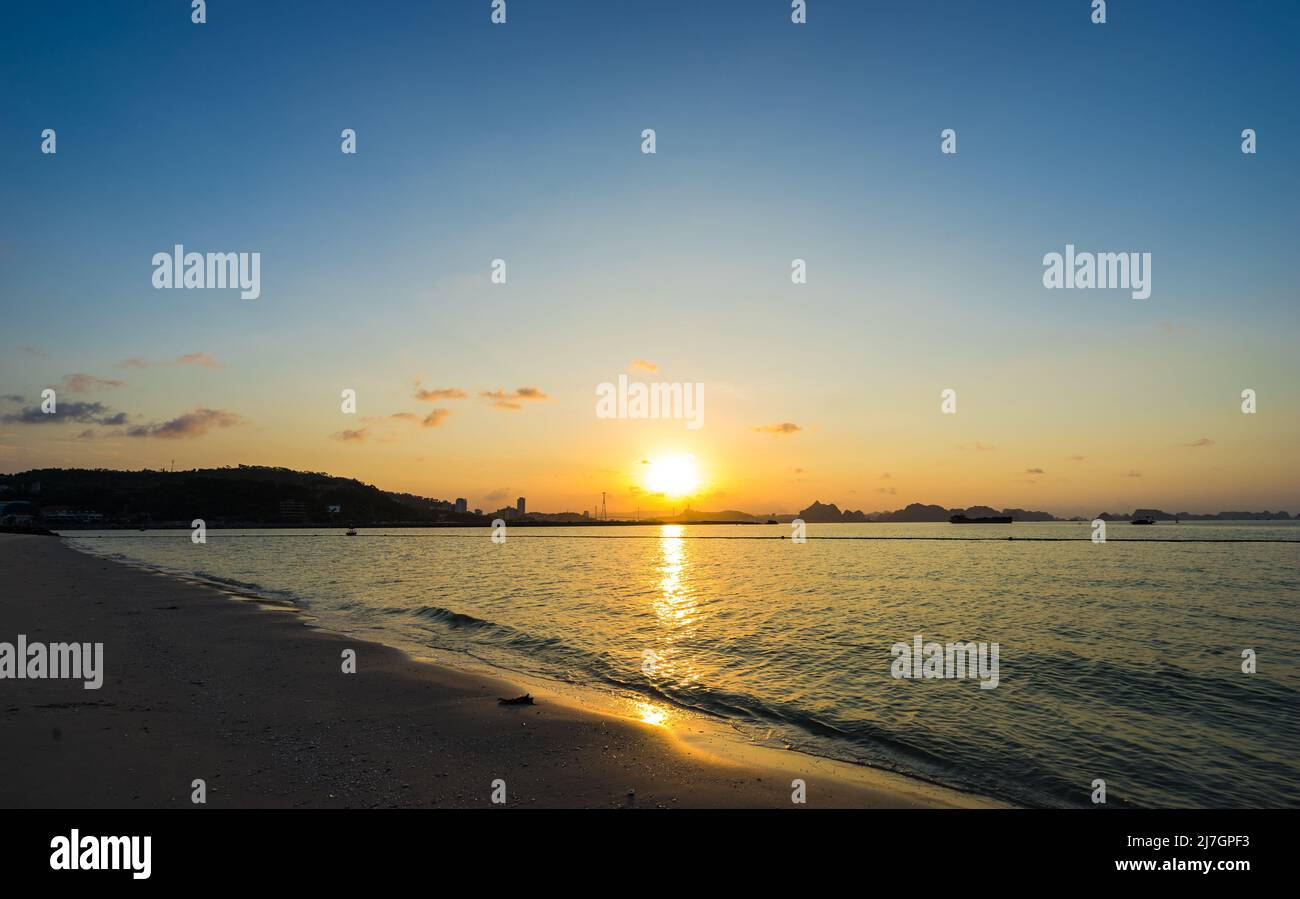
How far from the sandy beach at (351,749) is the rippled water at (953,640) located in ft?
10.4

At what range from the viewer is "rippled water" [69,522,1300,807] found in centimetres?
1320

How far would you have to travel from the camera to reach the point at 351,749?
11344mm

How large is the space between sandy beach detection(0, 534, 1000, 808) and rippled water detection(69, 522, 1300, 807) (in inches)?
124

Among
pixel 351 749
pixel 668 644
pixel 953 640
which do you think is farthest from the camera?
pixel 953 640

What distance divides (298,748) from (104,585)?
39.9 m

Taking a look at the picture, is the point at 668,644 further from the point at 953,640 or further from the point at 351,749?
the point at 351,749

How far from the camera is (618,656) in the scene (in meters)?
23.8

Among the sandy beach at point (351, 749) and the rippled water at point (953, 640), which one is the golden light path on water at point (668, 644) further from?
the sandy beach at point (351, 749)

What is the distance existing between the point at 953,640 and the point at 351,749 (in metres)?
23.9

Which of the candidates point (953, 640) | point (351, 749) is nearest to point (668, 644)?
point (953, 640)

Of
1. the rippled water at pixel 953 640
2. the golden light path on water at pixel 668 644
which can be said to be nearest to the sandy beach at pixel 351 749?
the golden light path on water at pixel 668 644
